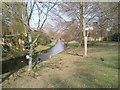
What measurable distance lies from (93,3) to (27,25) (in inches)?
289

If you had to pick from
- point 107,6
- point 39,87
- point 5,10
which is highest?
point 107,6

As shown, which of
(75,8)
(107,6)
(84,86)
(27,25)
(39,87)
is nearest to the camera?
(84,86)

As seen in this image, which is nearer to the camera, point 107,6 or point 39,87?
point 39,87

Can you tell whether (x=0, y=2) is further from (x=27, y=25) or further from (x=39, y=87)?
(x=39, y=87)

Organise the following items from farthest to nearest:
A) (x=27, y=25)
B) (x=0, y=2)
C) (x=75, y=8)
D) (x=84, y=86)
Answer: (x=75, y=8) < (x=27, y=25) < (x=0, y=2) < (x=84, y=86)

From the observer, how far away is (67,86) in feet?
12.8

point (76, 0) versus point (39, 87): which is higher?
point (76, 0)

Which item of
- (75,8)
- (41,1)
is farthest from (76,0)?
(41,1)

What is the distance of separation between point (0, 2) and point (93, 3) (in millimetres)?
8364

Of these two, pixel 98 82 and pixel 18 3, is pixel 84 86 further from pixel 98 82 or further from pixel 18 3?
pixel 18 3

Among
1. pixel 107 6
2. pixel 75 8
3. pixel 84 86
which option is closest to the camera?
pixel 84 86

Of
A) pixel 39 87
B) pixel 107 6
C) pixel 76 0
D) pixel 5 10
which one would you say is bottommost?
pixel 39 87

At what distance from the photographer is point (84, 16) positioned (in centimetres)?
1091

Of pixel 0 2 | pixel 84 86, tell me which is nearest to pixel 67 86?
pixel 84 86
